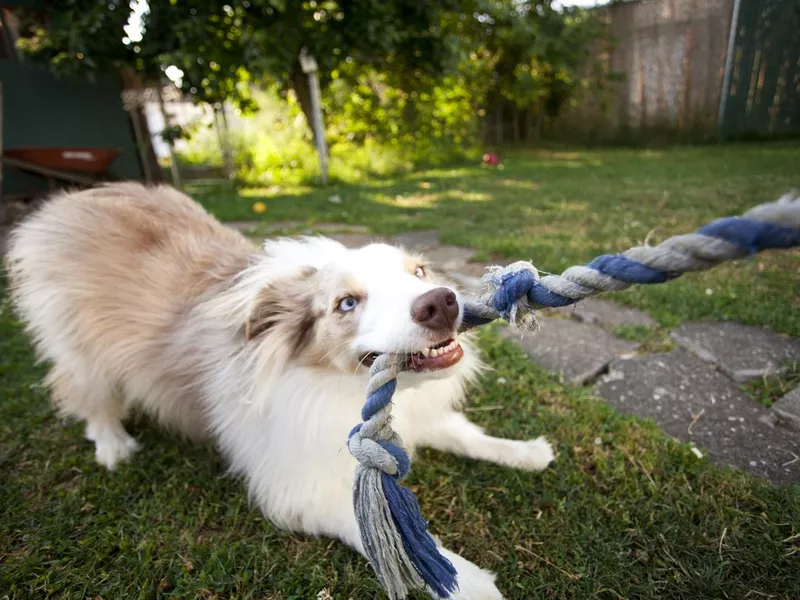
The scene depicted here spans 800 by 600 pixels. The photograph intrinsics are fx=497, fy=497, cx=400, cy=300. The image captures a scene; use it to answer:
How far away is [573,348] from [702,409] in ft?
2.23

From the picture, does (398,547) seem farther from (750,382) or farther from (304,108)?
(304,108)

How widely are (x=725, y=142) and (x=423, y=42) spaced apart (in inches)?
238

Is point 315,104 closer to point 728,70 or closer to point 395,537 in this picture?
point 728,70

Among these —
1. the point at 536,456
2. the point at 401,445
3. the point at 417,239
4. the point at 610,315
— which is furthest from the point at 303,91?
the point at 401,445

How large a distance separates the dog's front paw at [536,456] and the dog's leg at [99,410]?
1.70 m

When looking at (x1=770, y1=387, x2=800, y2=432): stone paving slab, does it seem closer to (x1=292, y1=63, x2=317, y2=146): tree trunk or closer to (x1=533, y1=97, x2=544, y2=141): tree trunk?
(x1=292, y1=63, x2=317, y2=146): tree trunk

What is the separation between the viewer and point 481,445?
6.50 feet

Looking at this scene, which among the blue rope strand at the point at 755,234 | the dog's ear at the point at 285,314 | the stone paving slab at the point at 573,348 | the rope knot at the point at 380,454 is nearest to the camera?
the blue rope strand at the point at 755,234

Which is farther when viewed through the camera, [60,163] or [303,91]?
[303,91]

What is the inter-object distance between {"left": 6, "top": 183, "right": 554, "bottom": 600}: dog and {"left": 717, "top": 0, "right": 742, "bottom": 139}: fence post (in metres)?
9.93

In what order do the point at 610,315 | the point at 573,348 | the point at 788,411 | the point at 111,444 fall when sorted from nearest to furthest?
the point at 788,411 < the point at 111,444 < the point at 573,348 < the point at 610,315

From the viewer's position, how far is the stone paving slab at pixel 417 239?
4.38m

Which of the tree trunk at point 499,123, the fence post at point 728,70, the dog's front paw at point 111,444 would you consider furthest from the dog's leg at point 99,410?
the tree trunk at point 499,123

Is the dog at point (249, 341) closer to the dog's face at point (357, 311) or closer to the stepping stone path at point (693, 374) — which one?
the dog's face at point (357, 311)
